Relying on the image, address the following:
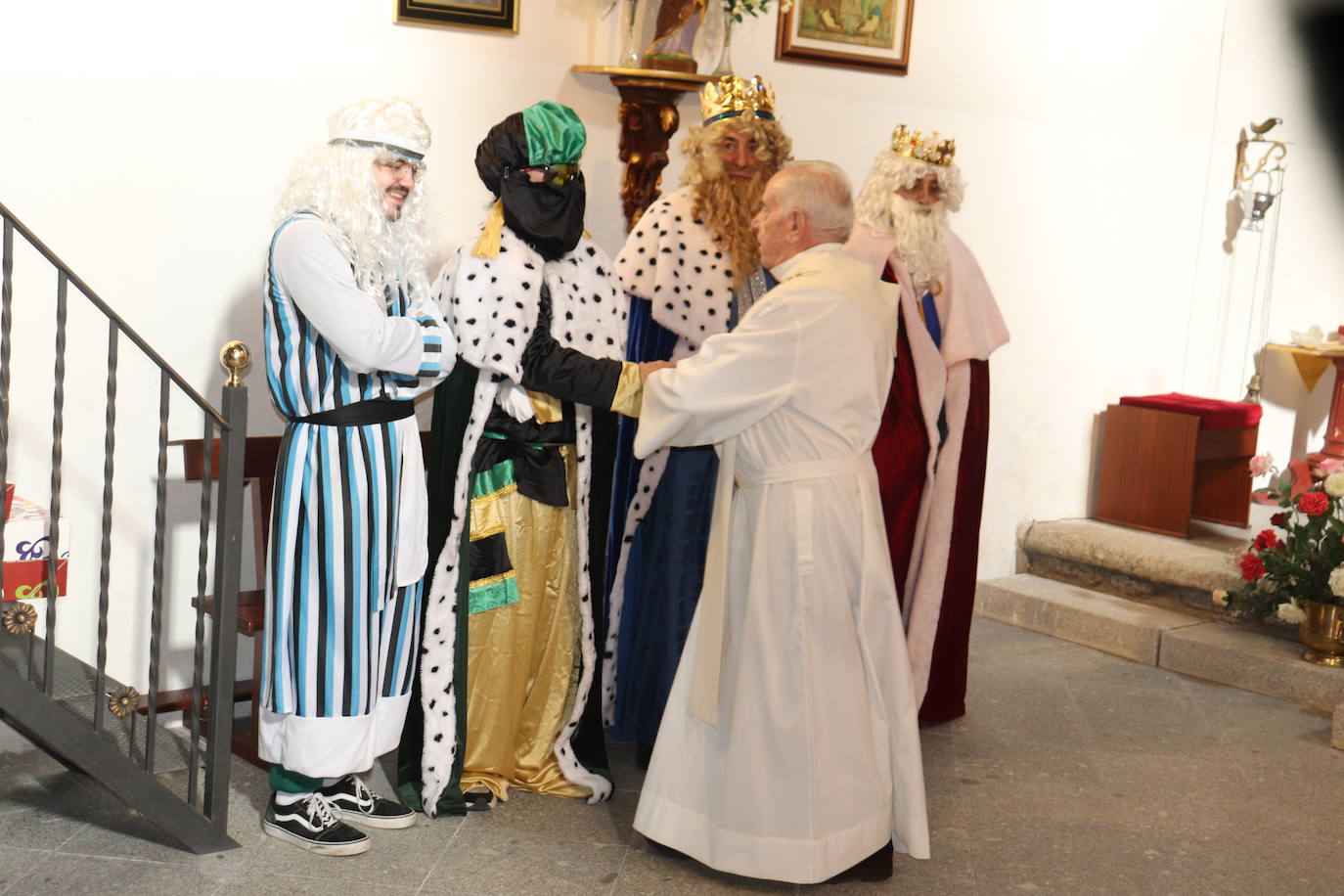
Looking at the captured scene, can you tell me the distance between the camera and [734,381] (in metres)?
3.23

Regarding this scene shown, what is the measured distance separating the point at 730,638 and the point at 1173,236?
4.52 m

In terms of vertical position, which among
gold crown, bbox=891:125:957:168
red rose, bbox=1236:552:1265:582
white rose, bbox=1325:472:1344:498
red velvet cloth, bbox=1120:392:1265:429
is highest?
gold crown, bbox=891:125:957:168

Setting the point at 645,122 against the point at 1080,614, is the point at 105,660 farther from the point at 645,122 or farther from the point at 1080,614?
the point at 1080,614

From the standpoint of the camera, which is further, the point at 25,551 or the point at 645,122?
the point at 645,122

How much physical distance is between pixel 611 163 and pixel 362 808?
238 cm

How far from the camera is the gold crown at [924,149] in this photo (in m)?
4.52

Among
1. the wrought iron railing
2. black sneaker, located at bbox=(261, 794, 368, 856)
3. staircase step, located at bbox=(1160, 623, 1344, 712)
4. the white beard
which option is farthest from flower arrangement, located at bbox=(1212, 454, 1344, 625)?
the wrought iron railing

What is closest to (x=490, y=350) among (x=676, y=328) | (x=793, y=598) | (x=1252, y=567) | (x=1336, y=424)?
(x=676, y=328)

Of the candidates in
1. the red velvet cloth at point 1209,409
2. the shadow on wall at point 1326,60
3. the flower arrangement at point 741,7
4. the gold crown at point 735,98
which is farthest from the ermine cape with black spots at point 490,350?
the shadow on wall at point 1326,60

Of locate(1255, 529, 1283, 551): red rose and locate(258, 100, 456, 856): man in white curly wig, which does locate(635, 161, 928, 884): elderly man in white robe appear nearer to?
locate(258, 100, 456, 856): man in white curly wig

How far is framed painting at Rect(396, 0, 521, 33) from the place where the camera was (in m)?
4.31

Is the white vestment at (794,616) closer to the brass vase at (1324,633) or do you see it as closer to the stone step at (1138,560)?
the brass vase at (1324,633)

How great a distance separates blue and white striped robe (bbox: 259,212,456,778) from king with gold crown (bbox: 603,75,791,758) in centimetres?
84

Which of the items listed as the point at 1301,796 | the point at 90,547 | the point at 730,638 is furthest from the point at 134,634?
the point at 1301,796
